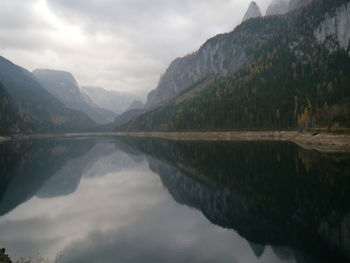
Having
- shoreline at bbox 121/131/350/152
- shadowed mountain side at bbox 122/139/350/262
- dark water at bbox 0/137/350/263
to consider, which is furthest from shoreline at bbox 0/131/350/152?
dark water at bbox 0/137/350/263

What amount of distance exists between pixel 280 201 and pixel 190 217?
31.0 ft

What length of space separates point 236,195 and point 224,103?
6619 inches

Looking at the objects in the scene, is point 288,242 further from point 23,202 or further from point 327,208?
point 23,202

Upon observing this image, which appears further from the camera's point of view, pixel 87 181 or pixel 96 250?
pixel 87 181

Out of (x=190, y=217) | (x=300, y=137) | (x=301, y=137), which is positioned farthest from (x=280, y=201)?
(x=300, y=137)

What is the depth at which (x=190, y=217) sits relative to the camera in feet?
81.8

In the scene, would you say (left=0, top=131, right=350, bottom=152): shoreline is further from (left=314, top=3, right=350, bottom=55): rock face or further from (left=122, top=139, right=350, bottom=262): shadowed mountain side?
(left=314, top=3, right=350, bottom=55): rock face

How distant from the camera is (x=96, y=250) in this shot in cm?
1784

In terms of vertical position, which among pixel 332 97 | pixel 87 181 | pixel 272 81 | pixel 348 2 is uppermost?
pixel 348 2

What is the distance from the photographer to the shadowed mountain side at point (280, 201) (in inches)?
698

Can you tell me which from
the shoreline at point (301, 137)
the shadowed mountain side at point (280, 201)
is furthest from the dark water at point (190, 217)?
the shoreline at point (301, 137)

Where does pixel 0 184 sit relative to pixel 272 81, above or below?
below

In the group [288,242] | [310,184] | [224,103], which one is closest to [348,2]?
[224,103]

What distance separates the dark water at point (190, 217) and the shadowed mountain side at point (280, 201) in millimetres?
81
